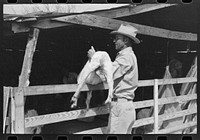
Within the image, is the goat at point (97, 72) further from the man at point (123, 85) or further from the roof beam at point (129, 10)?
the roof beam at point (129, 10)

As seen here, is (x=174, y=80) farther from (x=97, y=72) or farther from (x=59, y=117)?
(x=59, y=117)

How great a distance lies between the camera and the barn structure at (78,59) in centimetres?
344

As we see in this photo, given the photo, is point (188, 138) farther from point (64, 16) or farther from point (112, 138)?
point (64, 16)

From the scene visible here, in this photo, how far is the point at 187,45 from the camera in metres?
6.06

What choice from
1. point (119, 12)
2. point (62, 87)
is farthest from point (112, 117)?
point (119, 12)

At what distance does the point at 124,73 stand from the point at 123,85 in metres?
0.16

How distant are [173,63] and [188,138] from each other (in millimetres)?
2200

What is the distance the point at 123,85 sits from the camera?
3.51m

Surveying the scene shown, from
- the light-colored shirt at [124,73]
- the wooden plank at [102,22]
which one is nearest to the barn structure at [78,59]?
the wooden plank at [102,22]

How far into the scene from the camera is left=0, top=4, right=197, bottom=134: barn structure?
11.3ft

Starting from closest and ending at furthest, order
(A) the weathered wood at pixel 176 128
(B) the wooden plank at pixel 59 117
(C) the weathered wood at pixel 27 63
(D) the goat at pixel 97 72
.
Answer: (B) the wooden plank at pixel 59 117 < (D) the goat at pixel 97 72 < (C) the weathered wood at pixel 27 63 < (A) the weathered wood at pixel 176 128

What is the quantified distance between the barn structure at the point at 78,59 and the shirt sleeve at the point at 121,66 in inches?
13.5

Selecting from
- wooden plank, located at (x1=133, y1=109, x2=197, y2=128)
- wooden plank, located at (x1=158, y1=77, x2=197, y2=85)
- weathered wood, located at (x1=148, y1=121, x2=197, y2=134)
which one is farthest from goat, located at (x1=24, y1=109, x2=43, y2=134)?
wooden plank, located at (x1=158, y1=77, x2=197, y2=85)

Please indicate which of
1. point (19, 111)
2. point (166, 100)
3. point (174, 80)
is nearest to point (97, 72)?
point (19, 111)
